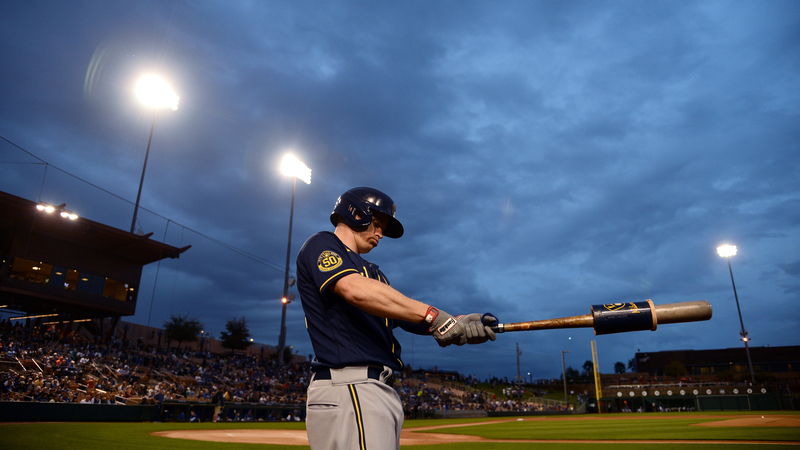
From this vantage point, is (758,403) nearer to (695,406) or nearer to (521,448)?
(695,406)

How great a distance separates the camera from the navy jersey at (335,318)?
2.30m

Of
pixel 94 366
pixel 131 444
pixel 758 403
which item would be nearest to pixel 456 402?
pixel 758 403

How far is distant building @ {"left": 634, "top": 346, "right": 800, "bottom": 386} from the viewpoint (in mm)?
66875

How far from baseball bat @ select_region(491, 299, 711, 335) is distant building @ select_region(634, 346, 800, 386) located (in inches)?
2898

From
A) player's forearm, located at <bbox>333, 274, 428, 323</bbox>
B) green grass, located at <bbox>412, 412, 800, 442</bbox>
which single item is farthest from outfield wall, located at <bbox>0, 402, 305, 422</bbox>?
player's forearm, located at <bbox>333, 274, 428, 323</bbox>

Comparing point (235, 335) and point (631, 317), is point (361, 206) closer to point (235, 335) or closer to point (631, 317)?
point (631, 317)


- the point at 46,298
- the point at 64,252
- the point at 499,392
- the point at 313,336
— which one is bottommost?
the point at 499,392

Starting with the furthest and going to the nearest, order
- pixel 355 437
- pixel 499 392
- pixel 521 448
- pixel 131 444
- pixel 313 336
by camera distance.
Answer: pixel 499 392 < pixel 521 448 < pixel 131 444 < pixel 313 336 < pixel 355 437

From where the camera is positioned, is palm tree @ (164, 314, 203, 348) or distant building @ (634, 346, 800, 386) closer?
palm tree @ (164, 314, 203, 348)

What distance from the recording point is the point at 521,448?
1105 centimetres

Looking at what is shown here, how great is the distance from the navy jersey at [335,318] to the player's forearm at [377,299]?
0.07 meters

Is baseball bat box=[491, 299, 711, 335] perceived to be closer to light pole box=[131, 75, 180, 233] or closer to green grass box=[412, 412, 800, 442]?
green grass box=[412, 412, 800, 442]

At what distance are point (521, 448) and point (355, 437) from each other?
10.6 m

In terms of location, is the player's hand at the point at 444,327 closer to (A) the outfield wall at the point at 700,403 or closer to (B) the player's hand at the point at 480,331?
(B) the player's hand at the point at 480,331
